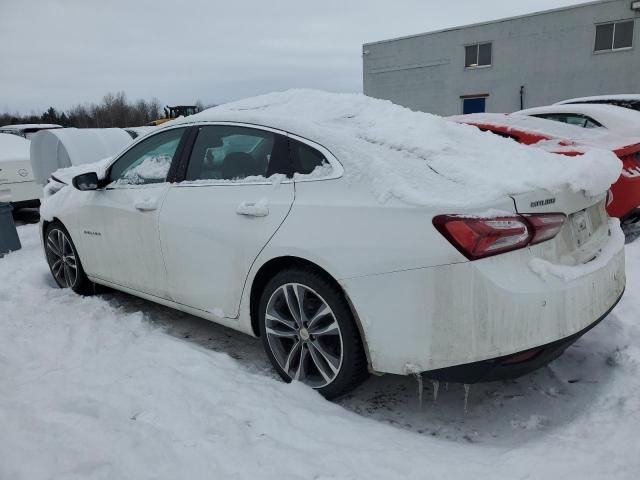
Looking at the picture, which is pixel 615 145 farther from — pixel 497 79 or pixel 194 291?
pixel 497 79

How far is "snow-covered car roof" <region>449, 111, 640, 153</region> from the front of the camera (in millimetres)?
5207

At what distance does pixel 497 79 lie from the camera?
2473cm

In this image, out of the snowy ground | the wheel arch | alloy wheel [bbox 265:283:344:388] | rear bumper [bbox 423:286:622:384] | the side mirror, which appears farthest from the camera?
the side mirror

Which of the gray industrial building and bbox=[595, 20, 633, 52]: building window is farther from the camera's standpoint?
the gray industrial building

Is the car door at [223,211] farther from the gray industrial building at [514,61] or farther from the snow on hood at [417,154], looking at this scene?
the gray industrial building at [514,61]

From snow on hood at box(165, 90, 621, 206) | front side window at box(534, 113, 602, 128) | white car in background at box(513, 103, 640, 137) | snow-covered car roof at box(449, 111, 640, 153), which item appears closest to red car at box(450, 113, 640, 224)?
snow-covered car roof at box(449, 111, 640, 153)

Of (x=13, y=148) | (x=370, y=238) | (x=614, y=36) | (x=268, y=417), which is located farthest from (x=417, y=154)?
(x=614, y=36)

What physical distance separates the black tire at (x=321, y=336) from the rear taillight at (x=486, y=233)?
65cm

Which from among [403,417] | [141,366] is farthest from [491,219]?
[141,366]

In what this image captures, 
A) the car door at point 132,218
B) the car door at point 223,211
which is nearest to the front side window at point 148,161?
the car door at point 132,218

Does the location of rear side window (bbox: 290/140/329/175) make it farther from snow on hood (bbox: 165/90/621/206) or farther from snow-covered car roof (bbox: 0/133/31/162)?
snow-covered car roof (bbox: 0/133/31/162)

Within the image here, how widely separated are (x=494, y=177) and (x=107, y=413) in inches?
85.0

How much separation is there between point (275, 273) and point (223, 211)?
0.51 m

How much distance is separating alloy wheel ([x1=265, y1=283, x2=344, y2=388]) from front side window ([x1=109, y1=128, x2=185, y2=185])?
1341 millimetres
